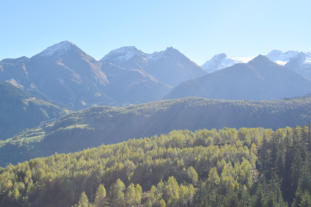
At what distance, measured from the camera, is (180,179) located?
159375 millimetres

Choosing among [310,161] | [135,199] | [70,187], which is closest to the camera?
[135,199]

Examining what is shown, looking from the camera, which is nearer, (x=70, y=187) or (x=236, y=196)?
(x=236, y=196)

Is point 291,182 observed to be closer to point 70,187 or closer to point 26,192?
point 70,187

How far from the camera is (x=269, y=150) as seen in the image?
586 ft

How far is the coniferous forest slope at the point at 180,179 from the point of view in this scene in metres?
126

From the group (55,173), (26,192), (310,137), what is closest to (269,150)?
(310,137)

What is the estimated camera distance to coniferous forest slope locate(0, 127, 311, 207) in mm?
125625

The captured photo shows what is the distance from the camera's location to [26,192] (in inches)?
6407

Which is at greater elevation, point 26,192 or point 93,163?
point 93,163

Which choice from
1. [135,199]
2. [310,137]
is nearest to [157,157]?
[135,199]

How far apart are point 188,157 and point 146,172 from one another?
29.9m

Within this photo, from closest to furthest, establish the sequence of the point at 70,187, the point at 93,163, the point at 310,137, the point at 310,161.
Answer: the point at 310,161 < the point at 70,187 < the point at 310,137 < the point at 93,163

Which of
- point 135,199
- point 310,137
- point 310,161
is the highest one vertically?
point 310,137

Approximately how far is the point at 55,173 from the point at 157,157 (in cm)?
7204
